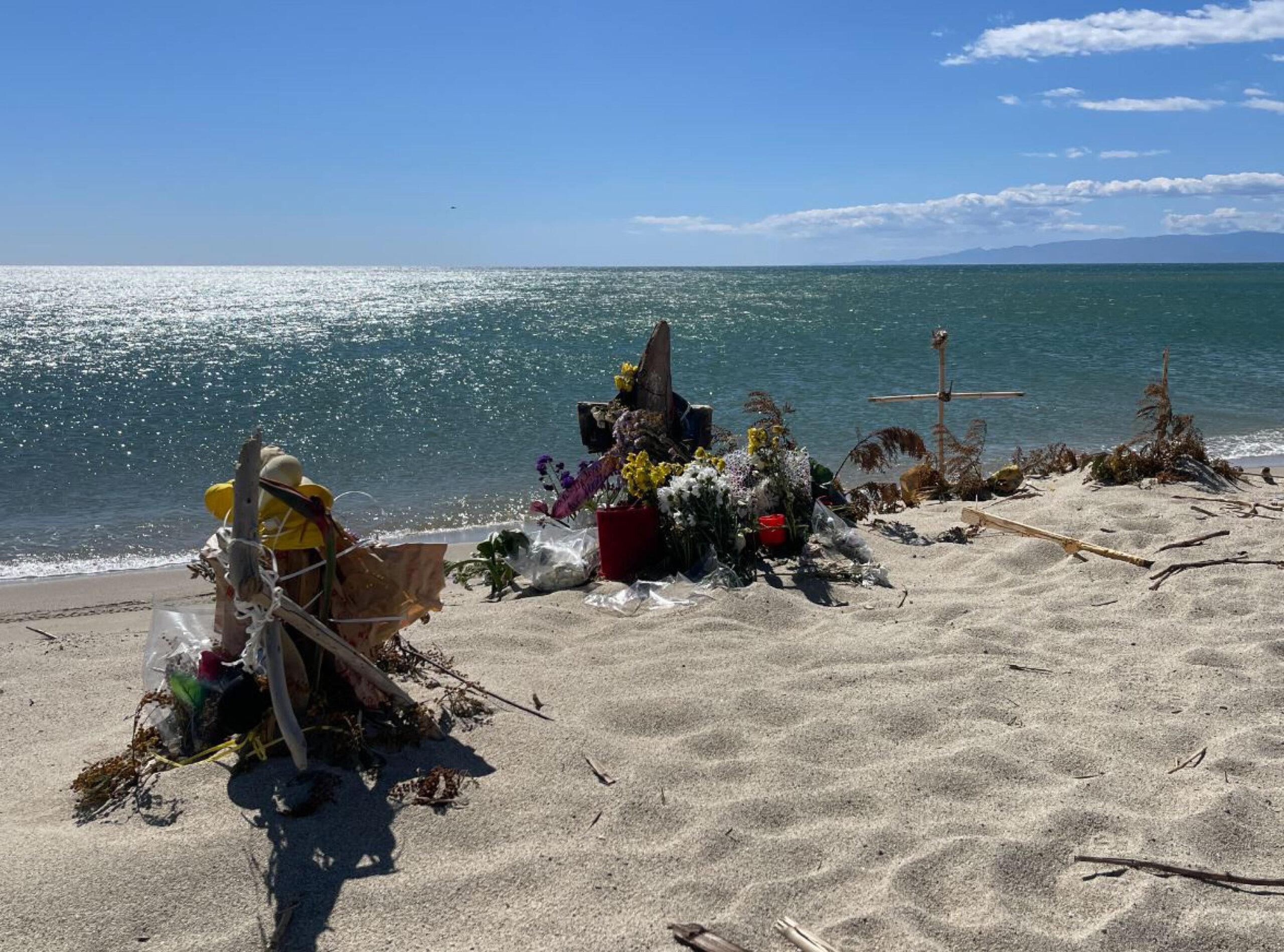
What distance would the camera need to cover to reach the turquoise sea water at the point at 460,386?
40.6ft

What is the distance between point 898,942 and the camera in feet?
9.50

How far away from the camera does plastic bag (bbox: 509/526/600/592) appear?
6492mm

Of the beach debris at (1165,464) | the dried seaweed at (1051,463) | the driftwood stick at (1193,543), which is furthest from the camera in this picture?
the dried seaweed at (1051,463)

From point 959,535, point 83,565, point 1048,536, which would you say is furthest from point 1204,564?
point 83,565

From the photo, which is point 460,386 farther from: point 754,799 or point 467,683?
point 754,799

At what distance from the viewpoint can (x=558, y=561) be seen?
6.53 metres

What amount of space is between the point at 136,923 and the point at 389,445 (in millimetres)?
13332

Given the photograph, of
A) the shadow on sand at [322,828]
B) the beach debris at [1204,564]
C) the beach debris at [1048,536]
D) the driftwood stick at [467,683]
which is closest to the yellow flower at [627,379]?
the beach debris at [1048,536]

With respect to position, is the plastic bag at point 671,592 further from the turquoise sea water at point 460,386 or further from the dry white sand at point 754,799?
the turquoise sea water at point 460,386

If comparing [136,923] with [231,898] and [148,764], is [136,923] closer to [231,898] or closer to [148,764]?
[231,898]

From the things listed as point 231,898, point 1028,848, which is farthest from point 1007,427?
point 231,898

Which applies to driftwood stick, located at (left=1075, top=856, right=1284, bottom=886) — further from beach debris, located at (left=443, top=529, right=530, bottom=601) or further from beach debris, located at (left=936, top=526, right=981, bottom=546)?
beach debris, located at (left=443, top=529, right=530, bottom=601)

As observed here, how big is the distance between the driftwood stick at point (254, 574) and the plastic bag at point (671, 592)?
2483mm

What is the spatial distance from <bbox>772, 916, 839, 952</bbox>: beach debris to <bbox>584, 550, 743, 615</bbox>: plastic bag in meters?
2.85
